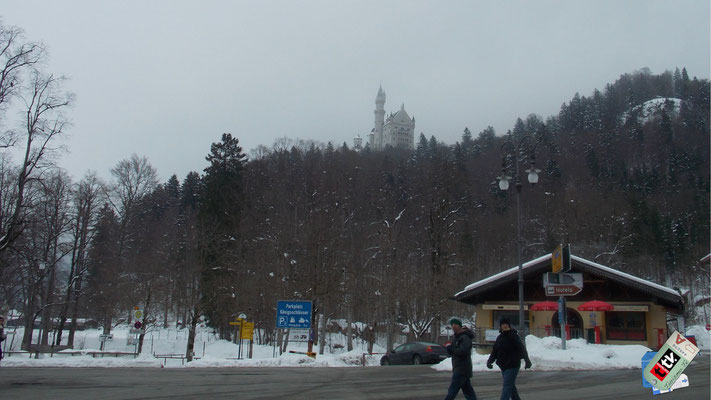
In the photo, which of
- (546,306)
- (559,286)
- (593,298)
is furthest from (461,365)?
(593,298)

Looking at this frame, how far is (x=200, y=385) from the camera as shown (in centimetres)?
1312

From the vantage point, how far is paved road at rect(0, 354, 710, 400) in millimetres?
11008

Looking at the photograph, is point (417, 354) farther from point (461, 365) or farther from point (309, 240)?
point (461, 365)

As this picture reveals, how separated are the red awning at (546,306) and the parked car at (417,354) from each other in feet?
22.5

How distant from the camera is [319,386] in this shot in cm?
1280

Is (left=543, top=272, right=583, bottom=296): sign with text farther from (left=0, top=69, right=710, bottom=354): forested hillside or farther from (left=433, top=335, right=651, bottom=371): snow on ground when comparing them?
(left=0, top=69, right=710, bottom=354): forested hillside

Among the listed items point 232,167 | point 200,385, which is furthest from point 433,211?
point 200,385

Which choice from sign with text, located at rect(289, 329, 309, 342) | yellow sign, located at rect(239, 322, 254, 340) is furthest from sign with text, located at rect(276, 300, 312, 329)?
yellow sign, located at rect(239, 322, 254, 340)

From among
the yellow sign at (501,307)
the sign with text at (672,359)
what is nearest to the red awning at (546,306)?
the yellow sign at (501,307)

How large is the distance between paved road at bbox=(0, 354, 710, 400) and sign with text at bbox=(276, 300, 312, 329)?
840 cm

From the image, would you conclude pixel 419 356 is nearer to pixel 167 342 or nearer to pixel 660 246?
pixel 167 342

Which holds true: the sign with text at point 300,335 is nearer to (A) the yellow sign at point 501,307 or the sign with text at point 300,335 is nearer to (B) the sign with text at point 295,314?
(B) the sign with text at point 295,314

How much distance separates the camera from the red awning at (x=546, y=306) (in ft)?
94.5

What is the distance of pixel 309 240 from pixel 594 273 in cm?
1777
